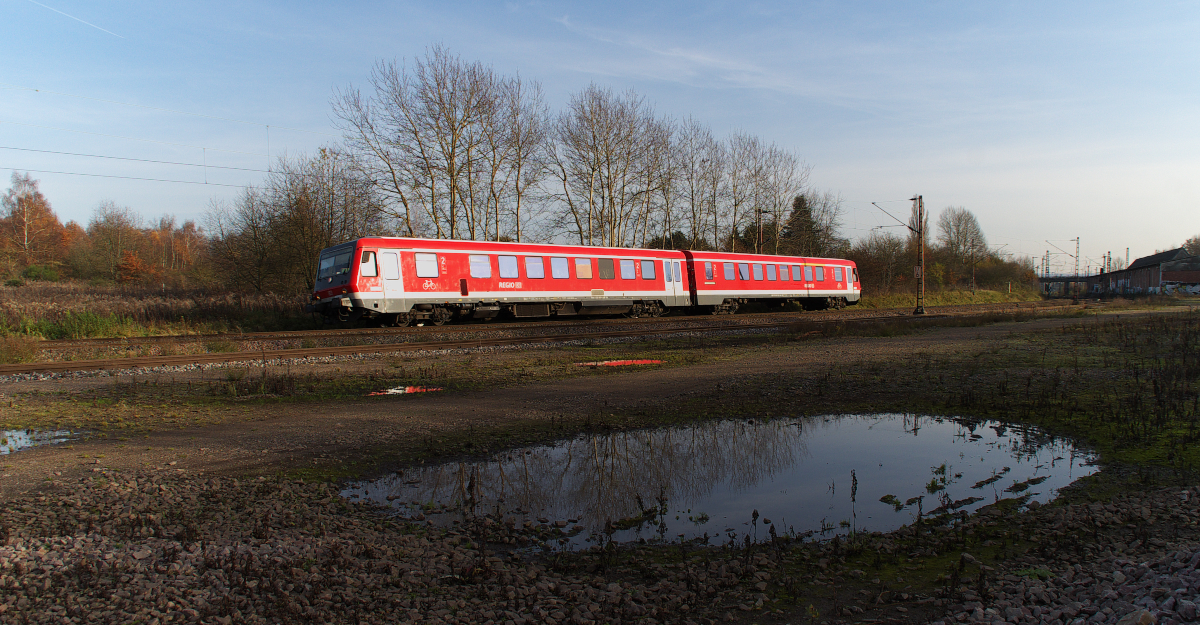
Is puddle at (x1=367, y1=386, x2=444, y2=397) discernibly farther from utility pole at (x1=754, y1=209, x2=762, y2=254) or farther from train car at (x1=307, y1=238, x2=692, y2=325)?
utility pole at (x1=754, y1=209, x2=762, y2=254)

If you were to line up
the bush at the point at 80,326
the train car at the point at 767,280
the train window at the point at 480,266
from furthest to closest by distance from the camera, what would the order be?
the train car at the point at 767,280
the train window at the point at 480,266
the bush at the point at 80,326

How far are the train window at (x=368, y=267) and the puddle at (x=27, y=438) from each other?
469 inches

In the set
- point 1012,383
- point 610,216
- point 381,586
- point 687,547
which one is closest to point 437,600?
point 381,586

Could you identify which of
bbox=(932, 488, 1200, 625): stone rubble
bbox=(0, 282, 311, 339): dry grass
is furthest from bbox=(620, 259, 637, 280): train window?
bbox=(932, 488, 1200, 625): stone rubble

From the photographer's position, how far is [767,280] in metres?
31.8

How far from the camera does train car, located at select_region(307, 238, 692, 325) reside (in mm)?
19078

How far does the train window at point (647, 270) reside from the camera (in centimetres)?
2638

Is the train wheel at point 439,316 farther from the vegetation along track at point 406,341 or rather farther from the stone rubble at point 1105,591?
the stone rubble at point 1105,591

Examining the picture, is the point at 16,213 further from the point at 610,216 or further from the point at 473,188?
the point at 610,216

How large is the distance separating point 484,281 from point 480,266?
54 cm

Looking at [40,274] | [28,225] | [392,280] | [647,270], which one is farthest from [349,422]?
[28,225]

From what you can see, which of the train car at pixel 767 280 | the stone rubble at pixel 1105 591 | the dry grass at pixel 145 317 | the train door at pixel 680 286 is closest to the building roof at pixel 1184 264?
the train car at pixel 767 280

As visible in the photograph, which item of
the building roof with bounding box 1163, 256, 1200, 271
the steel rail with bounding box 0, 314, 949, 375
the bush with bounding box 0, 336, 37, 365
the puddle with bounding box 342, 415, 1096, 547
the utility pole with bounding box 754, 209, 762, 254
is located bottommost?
the puddle with bounding box 342, 415, 1096, 547

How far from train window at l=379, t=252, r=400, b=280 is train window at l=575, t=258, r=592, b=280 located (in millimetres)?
7222
